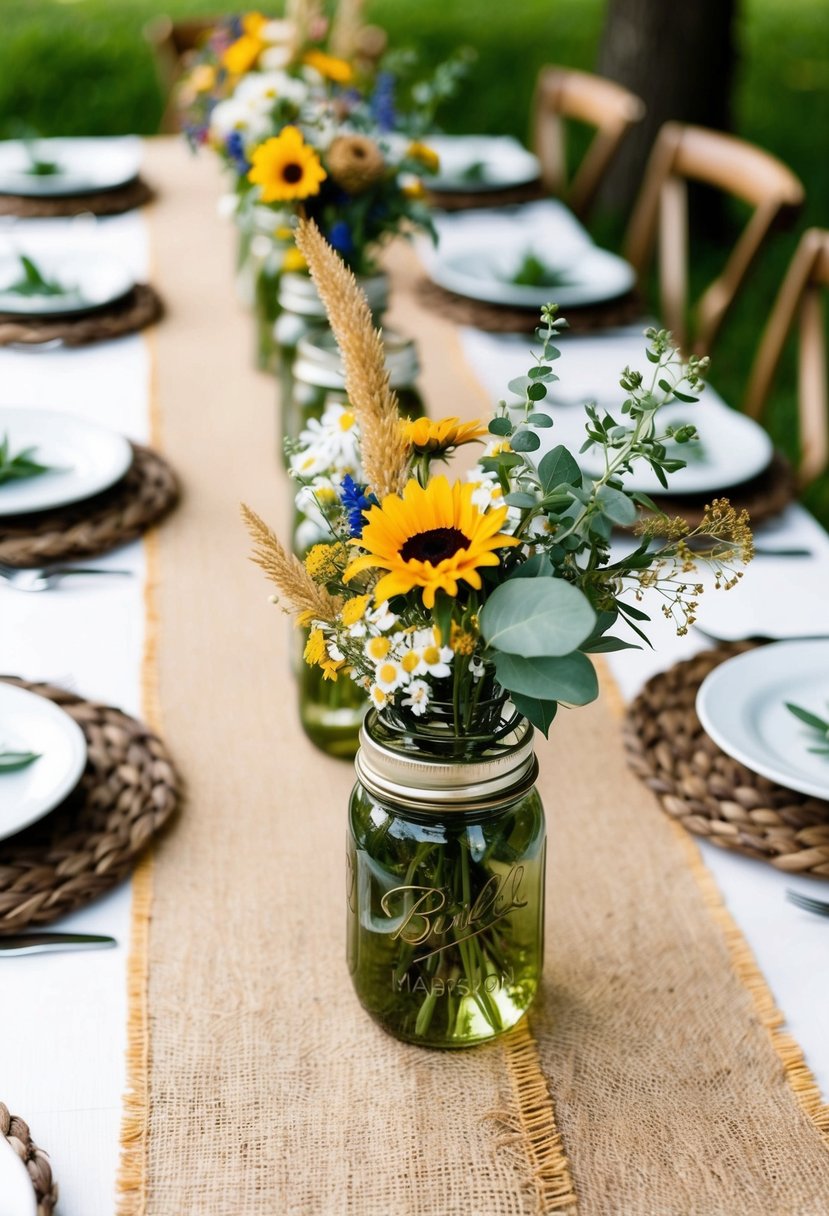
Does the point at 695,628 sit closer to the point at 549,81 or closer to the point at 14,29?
the point at 549,81

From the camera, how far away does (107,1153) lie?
759 mm

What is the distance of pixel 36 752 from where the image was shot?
1.02m

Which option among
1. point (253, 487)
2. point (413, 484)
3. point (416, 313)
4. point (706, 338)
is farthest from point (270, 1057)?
point (706, 338)

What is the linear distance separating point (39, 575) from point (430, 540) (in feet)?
2.45

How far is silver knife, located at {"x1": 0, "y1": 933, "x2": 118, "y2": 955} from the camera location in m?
0.89

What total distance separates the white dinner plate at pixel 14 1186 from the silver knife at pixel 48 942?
0.61 feet

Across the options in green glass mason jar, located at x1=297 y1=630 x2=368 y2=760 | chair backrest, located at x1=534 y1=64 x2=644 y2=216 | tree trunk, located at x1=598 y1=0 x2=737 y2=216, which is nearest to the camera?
green glass mason jar, located at x1=297 y1=630 x2=368 y2=760

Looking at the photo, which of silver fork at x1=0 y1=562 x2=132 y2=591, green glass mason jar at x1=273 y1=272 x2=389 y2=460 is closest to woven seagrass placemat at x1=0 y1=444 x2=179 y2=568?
silver fork at x1=0 y1=562 x2=132 y2=591

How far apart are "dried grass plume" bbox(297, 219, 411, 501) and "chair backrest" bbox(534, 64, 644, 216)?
2212 millimetres

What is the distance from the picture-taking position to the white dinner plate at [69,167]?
2557 mm

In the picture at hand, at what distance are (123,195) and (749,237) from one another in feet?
3.86

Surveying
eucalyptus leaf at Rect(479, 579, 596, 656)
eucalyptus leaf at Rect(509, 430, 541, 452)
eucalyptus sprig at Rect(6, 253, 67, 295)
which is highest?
eucalyptus leaf at Rect(509, 430, 541, 452)

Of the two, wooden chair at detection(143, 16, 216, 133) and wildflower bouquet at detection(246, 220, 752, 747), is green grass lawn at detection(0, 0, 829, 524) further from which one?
wildflower bouquet at detection(246, 220, 752, 747)

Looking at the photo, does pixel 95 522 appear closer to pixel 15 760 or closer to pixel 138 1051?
pixel 15 760
